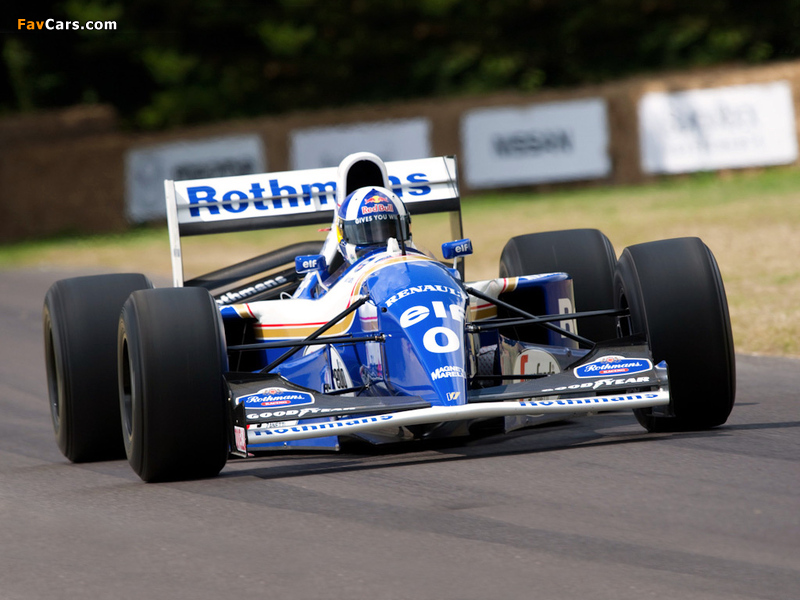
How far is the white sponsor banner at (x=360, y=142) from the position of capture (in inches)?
1051

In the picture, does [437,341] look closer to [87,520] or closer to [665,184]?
[87,520]

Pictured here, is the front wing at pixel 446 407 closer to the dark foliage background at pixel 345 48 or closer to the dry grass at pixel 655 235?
the dry grass at pixel 655 235

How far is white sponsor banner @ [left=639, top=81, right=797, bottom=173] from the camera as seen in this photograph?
2444 cm

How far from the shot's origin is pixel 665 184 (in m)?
25.5

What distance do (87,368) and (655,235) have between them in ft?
38.5

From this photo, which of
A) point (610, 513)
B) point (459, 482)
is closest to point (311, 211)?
point (459, 482)

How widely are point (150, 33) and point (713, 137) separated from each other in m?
16.3

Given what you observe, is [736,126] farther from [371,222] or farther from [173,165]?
[371,222]

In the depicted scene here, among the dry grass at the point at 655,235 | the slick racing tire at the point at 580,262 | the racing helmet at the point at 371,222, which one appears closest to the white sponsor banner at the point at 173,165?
the dry grass at the point at 655,235

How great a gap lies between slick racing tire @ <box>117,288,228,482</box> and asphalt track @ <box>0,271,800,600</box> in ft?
0.47

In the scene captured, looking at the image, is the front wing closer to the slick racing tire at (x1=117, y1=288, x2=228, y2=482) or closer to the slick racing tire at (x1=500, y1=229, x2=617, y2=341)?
the slick racing tire at (x1=117, y1=288, x2=228, y2=482)

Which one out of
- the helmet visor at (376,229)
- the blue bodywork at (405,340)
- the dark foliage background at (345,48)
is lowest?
the blue bodywork at (405,340)

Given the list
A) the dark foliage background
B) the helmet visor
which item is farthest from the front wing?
the dark foliage background

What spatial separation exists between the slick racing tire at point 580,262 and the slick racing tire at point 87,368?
7.81 ft
